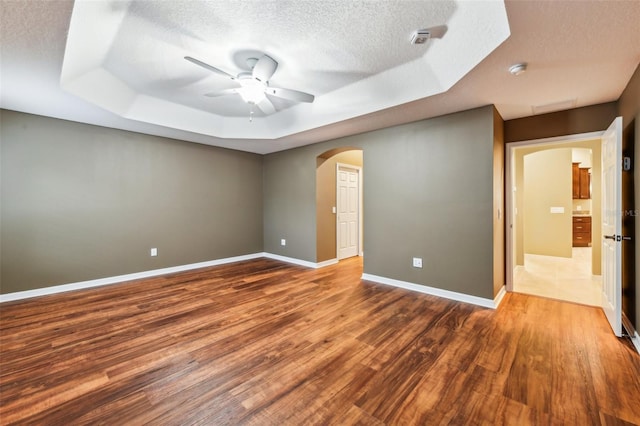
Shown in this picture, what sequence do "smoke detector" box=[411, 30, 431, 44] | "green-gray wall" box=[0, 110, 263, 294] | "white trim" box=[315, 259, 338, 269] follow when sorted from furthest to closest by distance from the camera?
"white trim" box=[315, 259, 338, 269] → "green-gray wall" box=[0, 110, 263, 294] → "smoke detector" box=[411, 30, 431, 44]

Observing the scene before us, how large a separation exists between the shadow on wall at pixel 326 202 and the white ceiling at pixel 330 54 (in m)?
1.46

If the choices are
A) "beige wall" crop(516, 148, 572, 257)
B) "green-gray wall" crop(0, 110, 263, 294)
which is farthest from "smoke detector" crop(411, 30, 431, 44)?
"beige wall" crop(516, 148, 572, 257)

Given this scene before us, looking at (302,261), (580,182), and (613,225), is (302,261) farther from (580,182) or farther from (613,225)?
(580,182)

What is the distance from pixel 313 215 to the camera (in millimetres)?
5340

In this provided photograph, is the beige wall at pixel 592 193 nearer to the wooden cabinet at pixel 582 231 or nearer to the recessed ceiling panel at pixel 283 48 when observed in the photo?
the recessed ceiling panel at pixel 283 48

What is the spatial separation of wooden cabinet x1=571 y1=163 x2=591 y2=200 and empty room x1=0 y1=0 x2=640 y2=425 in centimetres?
362

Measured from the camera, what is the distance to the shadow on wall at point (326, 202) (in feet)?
17.5

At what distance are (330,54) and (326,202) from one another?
10.4 ft

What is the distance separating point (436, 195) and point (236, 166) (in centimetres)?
411

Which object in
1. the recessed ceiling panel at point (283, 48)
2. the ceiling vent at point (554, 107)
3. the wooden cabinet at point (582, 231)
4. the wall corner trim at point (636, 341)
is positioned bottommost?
the wall corner trim at point (636, 341)

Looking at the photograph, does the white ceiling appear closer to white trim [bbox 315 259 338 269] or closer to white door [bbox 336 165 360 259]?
white door [bbox 336 165 360 259]

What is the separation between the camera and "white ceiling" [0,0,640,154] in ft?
6.19

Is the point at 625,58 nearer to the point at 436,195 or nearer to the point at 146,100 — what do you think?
the point at 436,195

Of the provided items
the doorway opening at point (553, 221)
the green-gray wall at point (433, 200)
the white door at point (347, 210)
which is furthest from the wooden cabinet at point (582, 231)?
the green-gray wall at point (433, 200)
